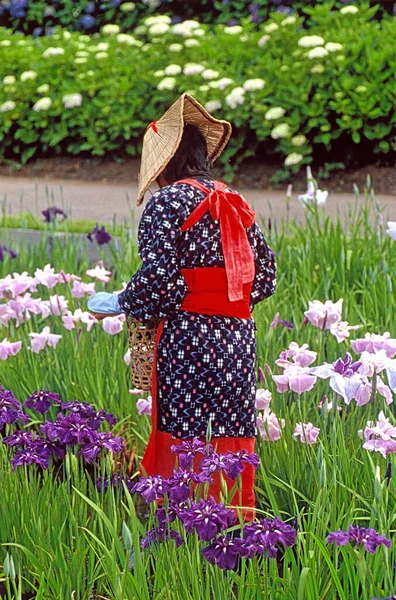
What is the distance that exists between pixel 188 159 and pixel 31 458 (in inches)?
34.9

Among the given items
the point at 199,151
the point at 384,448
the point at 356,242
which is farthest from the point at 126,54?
the point at 384,448

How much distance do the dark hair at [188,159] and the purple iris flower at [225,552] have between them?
43.9 inches

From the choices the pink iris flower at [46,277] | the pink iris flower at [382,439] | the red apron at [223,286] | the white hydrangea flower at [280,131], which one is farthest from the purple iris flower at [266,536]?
the white hydrangea flower at [280,131]

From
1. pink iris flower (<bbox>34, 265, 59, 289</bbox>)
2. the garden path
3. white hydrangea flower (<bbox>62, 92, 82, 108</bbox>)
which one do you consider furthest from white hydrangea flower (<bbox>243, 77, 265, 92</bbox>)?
pink iris flower (<bbox>34, 265, 59, 289</bbox>)

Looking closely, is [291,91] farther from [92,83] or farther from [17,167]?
[17,167]

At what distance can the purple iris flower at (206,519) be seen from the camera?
1761mm

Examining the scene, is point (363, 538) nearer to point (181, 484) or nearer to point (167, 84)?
point (181, 484)

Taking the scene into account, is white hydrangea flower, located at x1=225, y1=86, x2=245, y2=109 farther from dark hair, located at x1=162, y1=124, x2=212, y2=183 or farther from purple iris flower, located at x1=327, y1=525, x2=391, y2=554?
purple iris flower, located at x1=327, y1=525, x2=391, y2=554

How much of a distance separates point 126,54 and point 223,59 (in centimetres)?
107

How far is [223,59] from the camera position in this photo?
27.6 ft

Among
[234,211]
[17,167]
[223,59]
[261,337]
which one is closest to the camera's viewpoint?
[234,211]

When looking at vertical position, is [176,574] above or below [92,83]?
below

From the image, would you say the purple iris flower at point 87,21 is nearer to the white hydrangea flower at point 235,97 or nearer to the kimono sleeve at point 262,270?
the white hydrangea flower at point 235,97

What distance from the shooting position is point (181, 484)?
1.87 m
